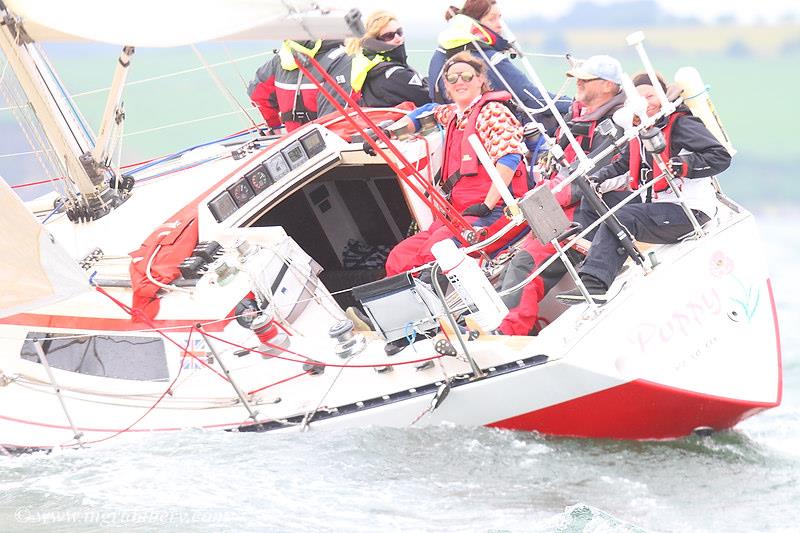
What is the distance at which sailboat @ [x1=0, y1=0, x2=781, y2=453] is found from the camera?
17.5ft

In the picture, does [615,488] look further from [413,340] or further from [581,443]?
[413,340]

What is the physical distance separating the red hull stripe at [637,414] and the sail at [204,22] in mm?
1749

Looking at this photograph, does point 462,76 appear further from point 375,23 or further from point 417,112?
point 375,23

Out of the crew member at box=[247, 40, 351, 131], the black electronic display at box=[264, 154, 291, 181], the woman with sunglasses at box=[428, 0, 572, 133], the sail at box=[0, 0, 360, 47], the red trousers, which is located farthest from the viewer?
the crew member at box=[247, 40, 351, 131]

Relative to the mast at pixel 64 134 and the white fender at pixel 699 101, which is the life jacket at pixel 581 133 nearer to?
the white fender at pixel 699 101

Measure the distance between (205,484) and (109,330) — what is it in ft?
4.05

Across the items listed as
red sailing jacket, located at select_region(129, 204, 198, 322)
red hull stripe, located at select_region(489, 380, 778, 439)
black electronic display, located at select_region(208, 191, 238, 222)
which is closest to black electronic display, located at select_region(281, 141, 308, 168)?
black electronic display, located at select_region(208, 191, 238, 222)

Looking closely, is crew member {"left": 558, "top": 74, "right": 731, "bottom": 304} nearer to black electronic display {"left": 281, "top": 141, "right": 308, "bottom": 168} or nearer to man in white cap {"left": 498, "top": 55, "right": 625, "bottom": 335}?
man in white cap {"left": 498, "top": 55, "right": 625, "bottom": 335}

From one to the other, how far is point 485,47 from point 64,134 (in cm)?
231

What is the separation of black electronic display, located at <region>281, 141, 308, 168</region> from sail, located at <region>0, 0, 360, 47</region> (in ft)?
3.99

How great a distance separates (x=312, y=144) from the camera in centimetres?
689

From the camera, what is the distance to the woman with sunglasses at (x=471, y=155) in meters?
5.99

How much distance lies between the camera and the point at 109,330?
6.25 meters

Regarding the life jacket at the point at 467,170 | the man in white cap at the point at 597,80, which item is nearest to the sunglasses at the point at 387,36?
the life jacket at the point at 467,170
